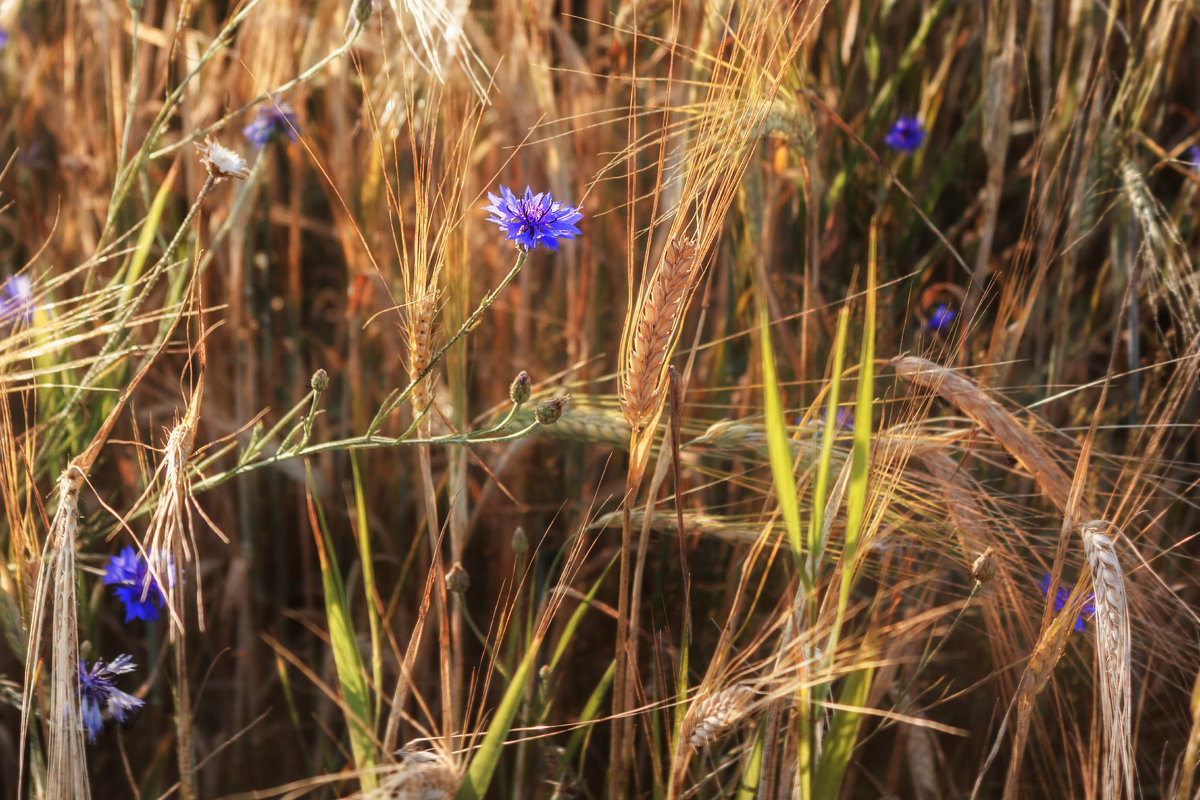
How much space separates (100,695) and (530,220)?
0.51m

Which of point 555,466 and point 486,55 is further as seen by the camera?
point 555,466

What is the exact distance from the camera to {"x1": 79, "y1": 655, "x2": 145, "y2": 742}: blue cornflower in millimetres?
719

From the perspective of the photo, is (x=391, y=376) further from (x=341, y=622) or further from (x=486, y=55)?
(x=341, y=622)

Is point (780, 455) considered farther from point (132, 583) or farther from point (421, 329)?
point (132, 583)

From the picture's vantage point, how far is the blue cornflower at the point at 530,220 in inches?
24.9

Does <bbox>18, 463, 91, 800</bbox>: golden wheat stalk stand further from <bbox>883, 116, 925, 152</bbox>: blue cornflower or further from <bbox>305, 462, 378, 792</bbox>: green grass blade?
<bbox>883, 116, 925, 152</bbox>: blue cornflower

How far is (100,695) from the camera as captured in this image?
0.74 metres

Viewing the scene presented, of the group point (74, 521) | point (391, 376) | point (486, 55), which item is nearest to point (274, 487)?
point (391, 376)

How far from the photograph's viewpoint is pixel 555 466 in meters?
1.29

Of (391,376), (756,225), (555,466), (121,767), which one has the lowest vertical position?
(121,767)

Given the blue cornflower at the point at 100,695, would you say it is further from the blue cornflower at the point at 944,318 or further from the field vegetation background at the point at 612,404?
the blue cornflower at the point at 944,318

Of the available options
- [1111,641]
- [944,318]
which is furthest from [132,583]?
[944,318]

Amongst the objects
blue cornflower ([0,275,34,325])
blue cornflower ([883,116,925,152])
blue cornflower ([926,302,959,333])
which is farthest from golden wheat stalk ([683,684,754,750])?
blue cornflower ([883,116,925,152])

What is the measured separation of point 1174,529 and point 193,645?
1212 mm
